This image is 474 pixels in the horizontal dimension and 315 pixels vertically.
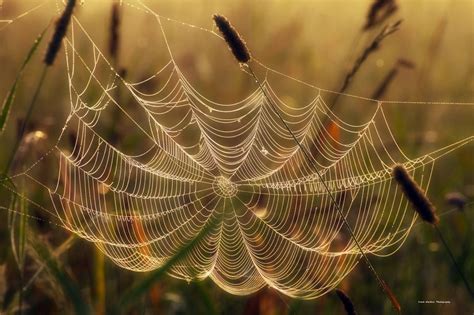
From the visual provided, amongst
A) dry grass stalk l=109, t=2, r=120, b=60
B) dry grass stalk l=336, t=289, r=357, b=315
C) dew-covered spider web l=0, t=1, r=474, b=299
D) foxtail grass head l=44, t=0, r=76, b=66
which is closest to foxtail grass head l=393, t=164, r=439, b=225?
dry grass stalk l=336, t=289, r=357, b=315

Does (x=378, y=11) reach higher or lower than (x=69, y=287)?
higher

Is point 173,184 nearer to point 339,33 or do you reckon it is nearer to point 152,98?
point 152,98

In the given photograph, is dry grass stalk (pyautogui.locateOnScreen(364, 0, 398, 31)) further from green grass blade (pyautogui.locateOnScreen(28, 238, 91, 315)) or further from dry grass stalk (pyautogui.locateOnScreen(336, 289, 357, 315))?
green grass blade (pyautogui.locateOnScreen(28, 238, 91, 315))

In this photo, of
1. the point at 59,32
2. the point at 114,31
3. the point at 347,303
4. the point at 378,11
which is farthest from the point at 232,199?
the point at 347,303

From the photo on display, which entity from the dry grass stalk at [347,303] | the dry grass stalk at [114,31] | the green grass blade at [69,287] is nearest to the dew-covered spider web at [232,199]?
the dry grass stalk at [114,31]

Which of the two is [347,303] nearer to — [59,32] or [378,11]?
[59,32]

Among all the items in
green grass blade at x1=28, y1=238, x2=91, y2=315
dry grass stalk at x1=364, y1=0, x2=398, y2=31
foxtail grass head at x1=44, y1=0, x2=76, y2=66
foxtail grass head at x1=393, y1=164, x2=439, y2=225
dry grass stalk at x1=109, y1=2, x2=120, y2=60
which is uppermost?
dry grass stalk at x1=364, y1=0, x2=398, y2=31

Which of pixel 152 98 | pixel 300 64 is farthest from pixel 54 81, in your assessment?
pixel 300 64
